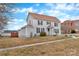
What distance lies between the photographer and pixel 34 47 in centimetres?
263

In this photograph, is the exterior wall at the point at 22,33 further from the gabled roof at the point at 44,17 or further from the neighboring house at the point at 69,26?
the neighboring house at the point at 69,26

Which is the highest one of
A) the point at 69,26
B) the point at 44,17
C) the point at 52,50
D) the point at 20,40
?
the point at 44,17

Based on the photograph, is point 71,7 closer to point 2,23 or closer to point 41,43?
point 41,43

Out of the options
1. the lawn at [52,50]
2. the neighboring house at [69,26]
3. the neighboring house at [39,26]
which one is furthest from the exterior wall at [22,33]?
the neighboring house at [69,26]

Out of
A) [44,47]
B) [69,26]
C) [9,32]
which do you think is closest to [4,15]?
[9,32]

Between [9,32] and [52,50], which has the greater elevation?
[9,32]

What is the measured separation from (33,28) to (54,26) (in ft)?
0.80

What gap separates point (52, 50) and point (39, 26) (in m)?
0.31

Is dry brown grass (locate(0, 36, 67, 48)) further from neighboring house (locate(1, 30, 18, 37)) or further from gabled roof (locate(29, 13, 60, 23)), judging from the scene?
gabled roof (locate(29, 13, 60, 23))

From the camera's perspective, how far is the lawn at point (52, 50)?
258cm

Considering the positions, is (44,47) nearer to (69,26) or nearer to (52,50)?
(52,50)

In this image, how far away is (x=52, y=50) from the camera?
2.60m

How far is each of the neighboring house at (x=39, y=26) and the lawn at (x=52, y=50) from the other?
5.9 inches

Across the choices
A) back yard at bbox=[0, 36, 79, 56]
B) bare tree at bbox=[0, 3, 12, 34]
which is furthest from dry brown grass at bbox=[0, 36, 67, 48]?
bare tree at bbox=[0, 3, 12, 34]
